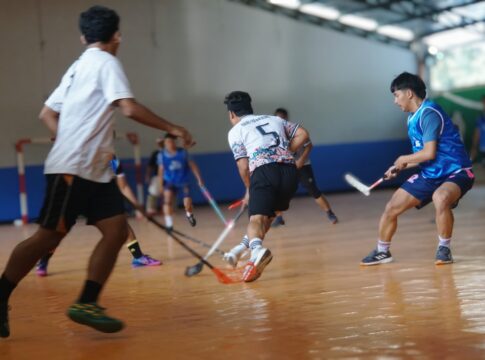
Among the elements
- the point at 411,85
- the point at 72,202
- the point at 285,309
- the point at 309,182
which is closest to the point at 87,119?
the point at 72,202

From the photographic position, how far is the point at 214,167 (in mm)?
18766

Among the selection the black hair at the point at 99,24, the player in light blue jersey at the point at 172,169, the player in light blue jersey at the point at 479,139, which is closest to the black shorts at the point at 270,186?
the black hair at the point at 99,24

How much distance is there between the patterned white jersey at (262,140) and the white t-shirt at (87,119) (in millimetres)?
2188

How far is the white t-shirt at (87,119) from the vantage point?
4.23 meters

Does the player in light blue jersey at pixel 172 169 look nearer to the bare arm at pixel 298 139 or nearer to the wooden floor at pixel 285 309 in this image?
the wooden floor at pixel 285 309

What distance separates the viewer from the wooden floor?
3947mm

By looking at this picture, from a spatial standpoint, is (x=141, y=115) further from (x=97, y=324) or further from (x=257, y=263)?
(x=257, y=263)

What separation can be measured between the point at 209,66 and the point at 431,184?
494 inches

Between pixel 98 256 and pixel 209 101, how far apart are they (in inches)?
573

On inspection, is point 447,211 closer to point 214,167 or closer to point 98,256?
point 98,256

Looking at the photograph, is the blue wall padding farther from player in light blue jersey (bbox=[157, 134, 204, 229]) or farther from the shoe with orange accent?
the shoe with orange accent

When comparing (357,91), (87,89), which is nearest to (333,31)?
(357,91)

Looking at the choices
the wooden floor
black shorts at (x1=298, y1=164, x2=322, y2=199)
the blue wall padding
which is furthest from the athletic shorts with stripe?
the blue wall padding

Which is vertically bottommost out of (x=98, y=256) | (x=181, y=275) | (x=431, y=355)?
(x=181, y=275)
